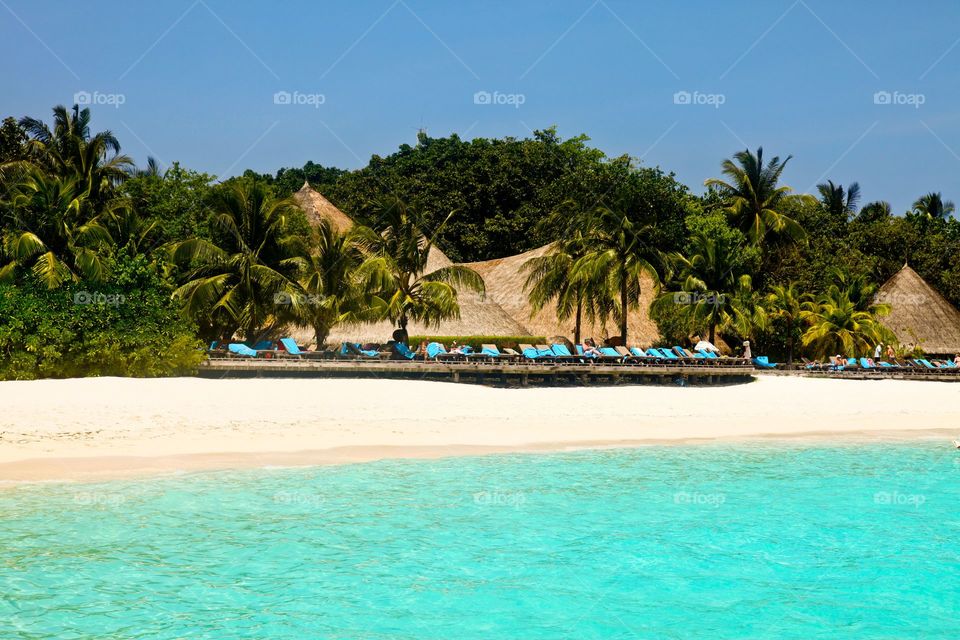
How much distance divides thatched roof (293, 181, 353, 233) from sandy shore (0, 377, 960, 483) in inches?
692

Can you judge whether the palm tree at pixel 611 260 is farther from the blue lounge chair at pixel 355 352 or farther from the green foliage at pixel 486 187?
the green foliage at pixel 486 187

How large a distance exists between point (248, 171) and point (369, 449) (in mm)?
50441

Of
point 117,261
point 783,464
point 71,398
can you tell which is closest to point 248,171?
point 117,261

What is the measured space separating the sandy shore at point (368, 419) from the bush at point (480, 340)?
346 inches

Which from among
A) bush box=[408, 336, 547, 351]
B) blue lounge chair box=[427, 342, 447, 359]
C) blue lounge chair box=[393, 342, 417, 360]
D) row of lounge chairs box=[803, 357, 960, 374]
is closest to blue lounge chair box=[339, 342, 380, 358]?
blue lounge chair box=[393, 342, 417, 360]

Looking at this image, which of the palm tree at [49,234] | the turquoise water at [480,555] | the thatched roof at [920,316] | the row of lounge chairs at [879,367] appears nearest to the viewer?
the turquoise water at [480,555]

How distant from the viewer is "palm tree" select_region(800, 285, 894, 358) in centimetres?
3184

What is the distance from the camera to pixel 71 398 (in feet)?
54.0

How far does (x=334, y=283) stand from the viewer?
26859 mm

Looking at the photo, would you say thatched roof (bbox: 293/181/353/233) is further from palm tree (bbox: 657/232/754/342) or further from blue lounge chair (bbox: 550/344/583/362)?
blue lounge chair (bbox: 550/344/583/362)

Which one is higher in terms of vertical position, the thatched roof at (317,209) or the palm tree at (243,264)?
the thatched roof at (317,209)

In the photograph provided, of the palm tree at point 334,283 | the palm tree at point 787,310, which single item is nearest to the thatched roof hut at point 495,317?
the palm tree at point 334,283

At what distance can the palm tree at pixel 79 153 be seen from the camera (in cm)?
3136

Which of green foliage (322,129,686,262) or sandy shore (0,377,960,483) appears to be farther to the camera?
green foliage (322,129,686,262)
